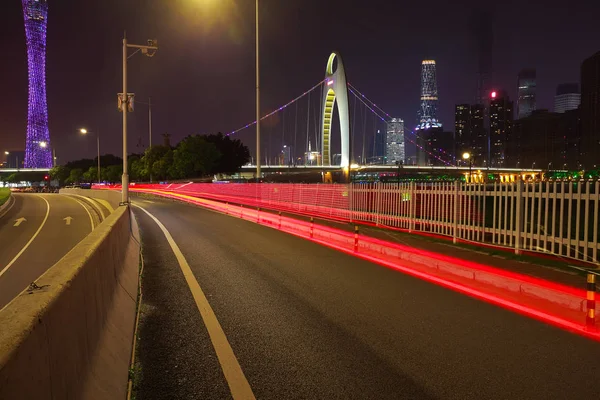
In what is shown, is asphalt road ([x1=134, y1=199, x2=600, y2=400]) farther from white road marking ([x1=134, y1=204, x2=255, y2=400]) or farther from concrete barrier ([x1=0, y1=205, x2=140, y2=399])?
concrete barrier ([x1=0, y1=205, x2=140, y2=399])

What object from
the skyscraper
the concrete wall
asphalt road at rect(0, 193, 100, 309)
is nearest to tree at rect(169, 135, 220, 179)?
the concrete wall

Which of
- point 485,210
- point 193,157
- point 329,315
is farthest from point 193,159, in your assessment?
point 329,315

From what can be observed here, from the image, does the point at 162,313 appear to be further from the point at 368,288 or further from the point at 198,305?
the point at 368,288

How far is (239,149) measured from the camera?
3408 inches

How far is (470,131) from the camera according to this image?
158750 millimetres

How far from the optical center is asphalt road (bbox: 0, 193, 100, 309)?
1422 cm

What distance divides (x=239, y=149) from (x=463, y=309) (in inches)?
3222

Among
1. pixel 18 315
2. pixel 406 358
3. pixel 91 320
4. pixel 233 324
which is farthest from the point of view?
pixel 233 324

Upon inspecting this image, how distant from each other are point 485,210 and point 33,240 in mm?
19971

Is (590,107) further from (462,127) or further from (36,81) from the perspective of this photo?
(36,81)

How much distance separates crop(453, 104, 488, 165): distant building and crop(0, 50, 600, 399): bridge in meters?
148

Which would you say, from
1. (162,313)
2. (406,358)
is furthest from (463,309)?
(162,313)

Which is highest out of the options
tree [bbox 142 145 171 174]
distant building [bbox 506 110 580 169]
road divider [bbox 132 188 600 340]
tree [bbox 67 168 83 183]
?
distant building [bbox 506 110 580 169]

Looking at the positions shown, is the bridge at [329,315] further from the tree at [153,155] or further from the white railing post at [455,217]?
the tree at [153,155]
